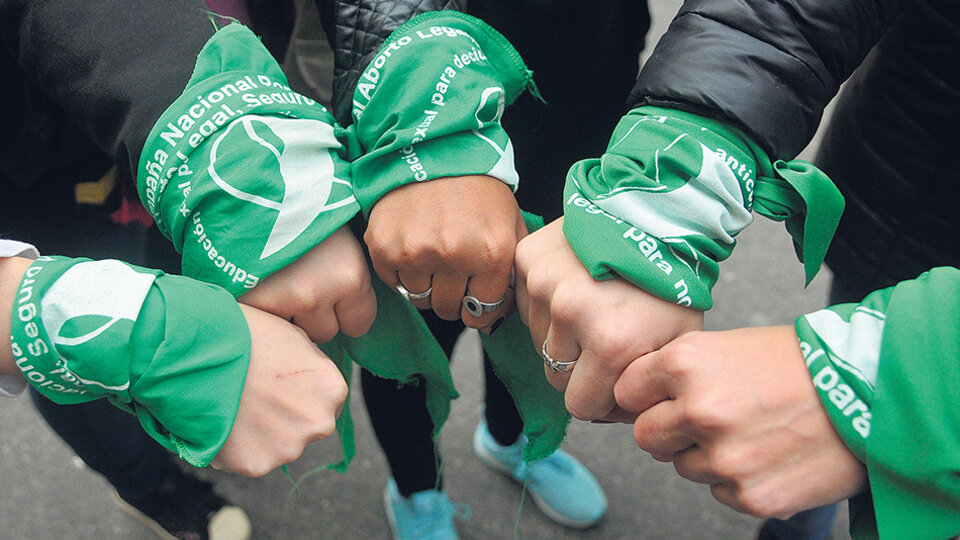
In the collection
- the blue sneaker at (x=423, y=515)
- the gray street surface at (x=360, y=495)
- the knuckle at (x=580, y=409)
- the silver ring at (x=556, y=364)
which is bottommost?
the gray street surface at (x=360, y=495)

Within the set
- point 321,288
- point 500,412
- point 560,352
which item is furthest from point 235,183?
point 500,412

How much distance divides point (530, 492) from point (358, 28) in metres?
1.18

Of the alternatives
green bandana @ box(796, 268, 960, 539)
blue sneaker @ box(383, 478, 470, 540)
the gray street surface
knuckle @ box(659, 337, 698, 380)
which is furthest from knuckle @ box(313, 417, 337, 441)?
the gray street surface

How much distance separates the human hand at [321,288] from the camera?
29.4 inches

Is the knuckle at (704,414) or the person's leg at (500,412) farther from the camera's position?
the person's leg at (500,412)

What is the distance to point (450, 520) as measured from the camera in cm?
153

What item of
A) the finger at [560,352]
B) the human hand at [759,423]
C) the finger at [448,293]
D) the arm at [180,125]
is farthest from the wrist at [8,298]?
the human hand at [759,423]

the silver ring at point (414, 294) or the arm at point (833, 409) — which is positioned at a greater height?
the arm at point (833, 409)

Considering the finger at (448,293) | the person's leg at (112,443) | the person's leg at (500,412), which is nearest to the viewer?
the finger at (448,293)

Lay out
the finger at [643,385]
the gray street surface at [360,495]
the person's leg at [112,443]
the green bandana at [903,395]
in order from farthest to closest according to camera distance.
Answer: the gray street surface at [360,495]
the person's leg at [112,443]
the finger at [643,385]
the green bandana at [903,395]

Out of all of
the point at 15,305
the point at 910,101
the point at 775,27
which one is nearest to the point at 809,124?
the point at 775,27

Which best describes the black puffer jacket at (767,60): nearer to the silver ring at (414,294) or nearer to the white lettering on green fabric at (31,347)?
the silver ring at (414,294)

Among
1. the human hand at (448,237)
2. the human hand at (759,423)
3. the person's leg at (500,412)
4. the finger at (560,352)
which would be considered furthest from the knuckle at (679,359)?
the person's leg at (500,412)

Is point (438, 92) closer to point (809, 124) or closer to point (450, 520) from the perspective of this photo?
point (809, 124)
